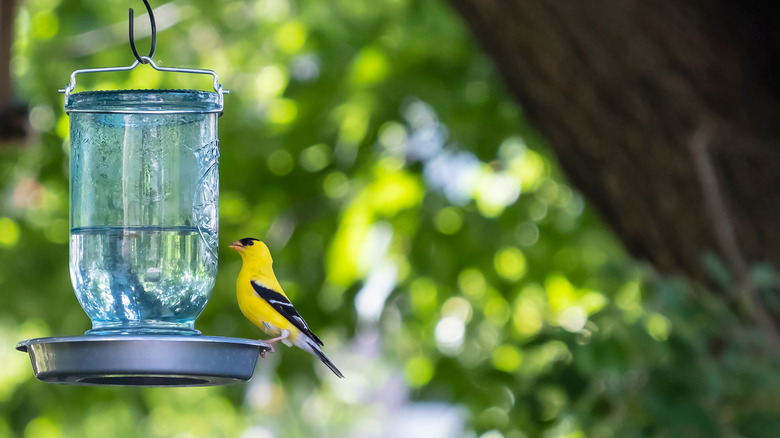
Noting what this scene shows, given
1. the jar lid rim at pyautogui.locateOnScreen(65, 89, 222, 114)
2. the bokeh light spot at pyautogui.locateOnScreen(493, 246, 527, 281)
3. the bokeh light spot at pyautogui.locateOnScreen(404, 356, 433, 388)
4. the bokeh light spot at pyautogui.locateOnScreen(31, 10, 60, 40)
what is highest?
the bokeh light spot at pyautogui.locateOnScreen(31, 10, 60, 40)

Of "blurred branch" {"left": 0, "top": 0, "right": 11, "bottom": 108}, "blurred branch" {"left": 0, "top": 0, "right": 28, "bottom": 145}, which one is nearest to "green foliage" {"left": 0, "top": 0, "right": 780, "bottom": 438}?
"blurred branch" {"left": 0, "top": 0, "right": 11, "bottom": 108}

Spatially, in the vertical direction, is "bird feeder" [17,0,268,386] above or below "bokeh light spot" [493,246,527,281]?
above

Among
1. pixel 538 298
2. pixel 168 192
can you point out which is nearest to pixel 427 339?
pixel 538 298

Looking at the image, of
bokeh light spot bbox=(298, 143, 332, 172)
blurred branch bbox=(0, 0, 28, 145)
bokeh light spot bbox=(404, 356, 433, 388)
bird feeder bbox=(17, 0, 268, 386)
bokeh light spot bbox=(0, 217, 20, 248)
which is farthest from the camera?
bokeh light spot bbox=(0, 217, 20, 248)

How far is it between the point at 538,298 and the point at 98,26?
348 centimetres

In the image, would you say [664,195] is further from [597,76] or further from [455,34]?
[455,34]

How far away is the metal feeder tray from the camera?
2.14 metres

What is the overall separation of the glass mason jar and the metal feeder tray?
527 millimetres

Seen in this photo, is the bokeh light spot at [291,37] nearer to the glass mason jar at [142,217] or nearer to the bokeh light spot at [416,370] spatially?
the bokeh light spot at [416,370]

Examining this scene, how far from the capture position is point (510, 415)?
4.55 meters

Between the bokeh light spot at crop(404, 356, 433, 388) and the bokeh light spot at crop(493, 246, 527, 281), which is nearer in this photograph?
the bokeh light spot at crop(404, 356, 433, 388)

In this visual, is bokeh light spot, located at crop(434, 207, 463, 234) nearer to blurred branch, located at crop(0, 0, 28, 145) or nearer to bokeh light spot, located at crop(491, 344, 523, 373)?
bokeh light spot, located at crop(491, 344, 523, 373)

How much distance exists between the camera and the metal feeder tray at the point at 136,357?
2.14 m

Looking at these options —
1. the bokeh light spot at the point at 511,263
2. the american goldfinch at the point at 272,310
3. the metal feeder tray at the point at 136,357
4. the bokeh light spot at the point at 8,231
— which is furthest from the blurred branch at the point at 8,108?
the bokeh light spot at the point at 511,263
